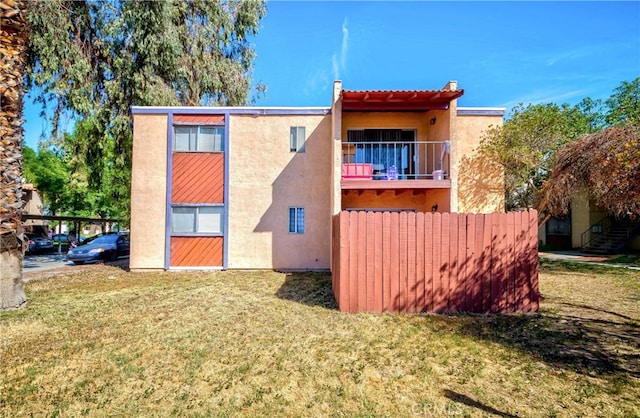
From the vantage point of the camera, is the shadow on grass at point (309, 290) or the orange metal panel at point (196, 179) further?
the orange metal panel at point (196, 179)

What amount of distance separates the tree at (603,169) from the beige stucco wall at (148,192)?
1360 centimetres

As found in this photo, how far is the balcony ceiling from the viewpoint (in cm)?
938

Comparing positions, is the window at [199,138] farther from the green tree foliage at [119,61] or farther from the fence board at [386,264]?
the fence board at [386,264]

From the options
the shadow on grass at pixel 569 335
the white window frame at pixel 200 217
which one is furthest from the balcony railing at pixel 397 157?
the shadow on grass at pixel 569 335

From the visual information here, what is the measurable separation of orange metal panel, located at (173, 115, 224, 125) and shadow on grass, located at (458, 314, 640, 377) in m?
11.3

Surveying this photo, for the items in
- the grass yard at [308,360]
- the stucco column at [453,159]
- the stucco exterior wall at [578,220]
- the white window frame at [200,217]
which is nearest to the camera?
the grass yard at [308,360]

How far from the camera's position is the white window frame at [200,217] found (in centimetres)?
1240

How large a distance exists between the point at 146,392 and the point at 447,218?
597 cm

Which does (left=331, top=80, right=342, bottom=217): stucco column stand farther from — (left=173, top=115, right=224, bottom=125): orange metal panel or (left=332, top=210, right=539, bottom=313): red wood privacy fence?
(left=173, top=115, right=224, bottom=125): orange metal panel

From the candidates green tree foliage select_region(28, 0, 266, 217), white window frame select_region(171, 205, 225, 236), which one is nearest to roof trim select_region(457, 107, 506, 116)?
white window frame select_region(171, 205, 225, 236)

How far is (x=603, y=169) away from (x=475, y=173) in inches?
161

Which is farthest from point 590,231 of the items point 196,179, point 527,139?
point 196,179

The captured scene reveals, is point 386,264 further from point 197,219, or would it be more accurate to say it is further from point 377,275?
point 197,219

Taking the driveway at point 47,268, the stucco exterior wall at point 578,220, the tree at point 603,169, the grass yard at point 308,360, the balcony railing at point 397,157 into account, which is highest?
the balcony railing at point 397,157
